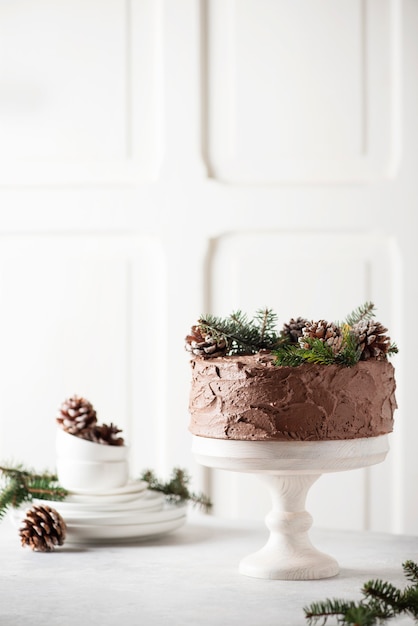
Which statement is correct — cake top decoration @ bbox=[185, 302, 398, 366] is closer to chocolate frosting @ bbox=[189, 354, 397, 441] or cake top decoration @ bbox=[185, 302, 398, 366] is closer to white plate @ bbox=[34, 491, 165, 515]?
chocolate frosting @ bbox=[189, 354, 397, 441]

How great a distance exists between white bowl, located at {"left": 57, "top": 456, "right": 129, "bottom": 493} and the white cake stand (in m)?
0.25

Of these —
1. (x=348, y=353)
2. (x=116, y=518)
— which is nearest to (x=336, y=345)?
(x=348, y=353)

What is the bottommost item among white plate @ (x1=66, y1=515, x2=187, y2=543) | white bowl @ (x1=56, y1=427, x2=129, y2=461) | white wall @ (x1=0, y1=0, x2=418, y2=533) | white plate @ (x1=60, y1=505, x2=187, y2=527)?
white plate @ (x1=66, y1=515, x2=187, y2=543)

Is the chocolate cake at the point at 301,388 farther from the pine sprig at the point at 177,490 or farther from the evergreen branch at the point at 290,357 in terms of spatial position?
the pine sprig at the point at 177,490

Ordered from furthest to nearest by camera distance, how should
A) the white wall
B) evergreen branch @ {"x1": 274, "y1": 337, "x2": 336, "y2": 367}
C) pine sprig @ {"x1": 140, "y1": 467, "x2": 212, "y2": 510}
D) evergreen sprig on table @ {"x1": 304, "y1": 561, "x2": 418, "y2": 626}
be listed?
1. the white wall
2. pine sprig @ {"x1": 140, "y1": 467, "x2": 212, "y2": 510}
3. evergreen branch @ {"x1": 274, "y1": 337, "x2": 336, "y2": 367}
4. evergreen sprig on table @ {"x1": 304, "y1": 561, "x2": 418, "y2": 626}

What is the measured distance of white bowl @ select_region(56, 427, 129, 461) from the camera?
4.38 feet

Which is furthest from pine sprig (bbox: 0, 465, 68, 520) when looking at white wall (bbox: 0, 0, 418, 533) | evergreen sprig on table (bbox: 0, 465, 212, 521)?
white wall (bbox: 0, 0, 418, 533)

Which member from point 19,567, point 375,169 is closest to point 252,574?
point 19,567

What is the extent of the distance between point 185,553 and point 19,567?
0.72 ft

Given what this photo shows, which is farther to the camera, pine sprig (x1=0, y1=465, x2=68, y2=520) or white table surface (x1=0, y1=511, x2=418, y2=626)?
pine sprig (x1=0, y1=465, x2=68, y2=520)

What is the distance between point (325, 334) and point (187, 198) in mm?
1180

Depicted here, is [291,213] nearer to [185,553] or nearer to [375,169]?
[375,169]

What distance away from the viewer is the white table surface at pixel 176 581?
966 mm

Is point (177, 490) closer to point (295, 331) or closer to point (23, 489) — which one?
point (23, 489)
